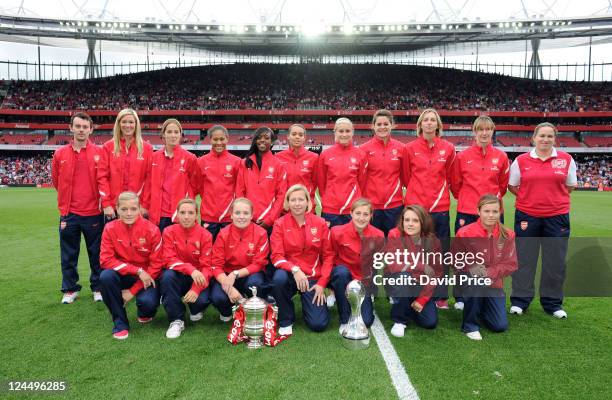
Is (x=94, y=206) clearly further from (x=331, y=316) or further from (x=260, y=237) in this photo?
(x=331, y=316)

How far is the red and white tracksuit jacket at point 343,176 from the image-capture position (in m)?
5.07

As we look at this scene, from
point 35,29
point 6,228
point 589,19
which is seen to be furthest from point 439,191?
point 35,29

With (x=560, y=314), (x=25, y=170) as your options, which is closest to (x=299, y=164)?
(x=560, y=314)

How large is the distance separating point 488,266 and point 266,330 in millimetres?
2317

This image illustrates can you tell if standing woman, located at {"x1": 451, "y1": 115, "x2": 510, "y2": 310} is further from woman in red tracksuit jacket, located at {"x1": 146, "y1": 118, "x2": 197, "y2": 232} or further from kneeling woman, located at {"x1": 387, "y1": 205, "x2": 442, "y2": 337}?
woman in red tracksuit jacket, located at {"x1": 146, "y1": 118, "x2": 197, "y2": 232}

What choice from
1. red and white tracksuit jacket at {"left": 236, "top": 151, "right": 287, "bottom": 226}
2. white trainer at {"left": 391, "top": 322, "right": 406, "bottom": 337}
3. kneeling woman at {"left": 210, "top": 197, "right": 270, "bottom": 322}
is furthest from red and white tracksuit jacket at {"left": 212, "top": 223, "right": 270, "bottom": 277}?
white trainer at {"left": 391, "top": 322, "right": 406, "bottom": 337}

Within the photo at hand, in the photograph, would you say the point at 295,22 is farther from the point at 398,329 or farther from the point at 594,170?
the point at 398,329

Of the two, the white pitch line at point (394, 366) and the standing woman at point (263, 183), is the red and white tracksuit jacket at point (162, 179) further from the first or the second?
the white pitch line at point (394, 366)

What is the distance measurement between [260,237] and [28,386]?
2.28m

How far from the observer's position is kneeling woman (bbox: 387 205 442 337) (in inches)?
162

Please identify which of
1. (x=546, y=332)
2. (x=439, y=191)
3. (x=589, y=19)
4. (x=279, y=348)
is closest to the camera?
(x=279, y=348)

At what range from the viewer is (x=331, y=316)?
4.59 meters

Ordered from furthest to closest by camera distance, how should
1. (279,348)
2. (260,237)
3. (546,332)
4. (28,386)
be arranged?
(260,237), (546,332), (279,348), (28,386)

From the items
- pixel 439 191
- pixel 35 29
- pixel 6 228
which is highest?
pixel 35 29
